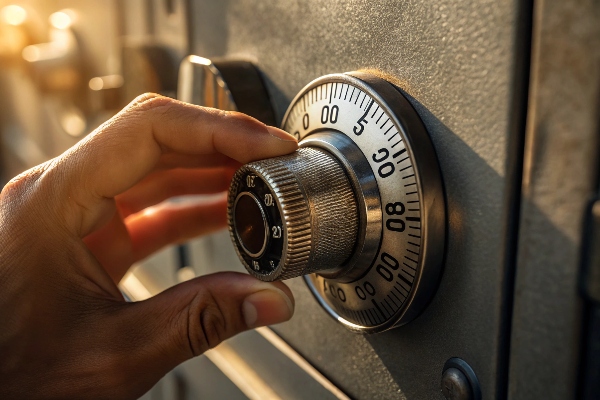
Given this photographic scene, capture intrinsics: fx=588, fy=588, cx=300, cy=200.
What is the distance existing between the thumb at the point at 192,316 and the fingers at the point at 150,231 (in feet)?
0.70

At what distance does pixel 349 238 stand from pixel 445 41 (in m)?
0.17

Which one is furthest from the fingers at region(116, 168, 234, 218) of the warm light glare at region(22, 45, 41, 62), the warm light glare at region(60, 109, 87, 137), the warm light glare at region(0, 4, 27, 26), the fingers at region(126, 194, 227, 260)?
the warm light glare at region(0, 4, 27, 26)

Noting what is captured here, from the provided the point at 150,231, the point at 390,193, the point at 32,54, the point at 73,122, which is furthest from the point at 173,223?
the point at 32,54

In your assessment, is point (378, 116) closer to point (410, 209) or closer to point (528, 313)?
point (410, 209)

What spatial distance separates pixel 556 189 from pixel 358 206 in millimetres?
176

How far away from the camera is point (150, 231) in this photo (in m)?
0.88

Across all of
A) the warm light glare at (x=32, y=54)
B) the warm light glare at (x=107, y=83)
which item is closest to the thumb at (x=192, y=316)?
the warm light glare at (x=107, y=83)

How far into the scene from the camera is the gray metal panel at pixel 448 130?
39 centimetres

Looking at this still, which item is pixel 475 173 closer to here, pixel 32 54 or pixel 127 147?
A: pixel 127 147

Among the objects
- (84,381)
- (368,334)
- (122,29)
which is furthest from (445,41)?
(122,29)

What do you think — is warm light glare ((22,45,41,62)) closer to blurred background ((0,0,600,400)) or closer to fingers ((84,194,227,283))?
fingers ((84,194,227,283))

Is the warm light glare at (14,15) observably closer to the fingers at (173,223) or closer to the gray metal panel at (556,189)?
the fingers at (173,223)

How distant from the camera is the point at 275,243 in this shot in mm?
475

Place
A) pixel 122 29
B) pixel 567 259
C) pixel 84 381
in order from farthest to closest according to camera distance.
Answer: pixel 122 29 → pixel 84 381 → pixel 567 259
